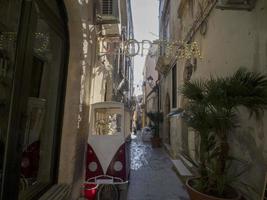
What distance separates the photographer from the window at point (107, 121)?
4.26m

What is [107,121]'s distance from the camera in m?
4.57

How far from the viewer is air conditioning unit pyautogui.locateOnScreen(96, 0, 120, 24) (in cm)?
459

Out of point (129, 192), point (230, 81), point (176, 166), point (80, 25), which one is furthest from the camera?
point (176, 166)

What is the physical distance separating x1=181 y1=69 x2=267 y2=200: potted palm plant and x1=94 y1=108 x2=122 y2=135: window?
5.20 feet

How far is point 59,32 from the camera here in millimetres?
3195

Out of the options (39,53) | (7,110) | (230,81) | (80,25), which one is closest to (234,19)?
(230,81)

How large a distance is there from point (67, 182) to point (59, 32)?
7.13ft

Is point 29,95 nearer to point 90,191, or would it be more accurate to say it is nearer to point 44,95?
point 44,95

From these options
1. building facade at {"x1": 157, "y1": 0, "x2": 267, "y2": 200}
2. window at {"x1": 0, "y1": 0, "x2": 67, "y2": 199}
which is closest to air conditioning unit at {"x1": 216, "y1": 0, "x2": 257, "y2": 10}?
building facade at {"x1": 157, "y1": 0, "x2": 267, "y2": 200}

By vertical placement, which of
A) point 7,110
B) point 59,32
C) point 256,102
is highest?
point 59,32

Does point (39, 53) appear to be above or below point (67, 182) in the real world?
above

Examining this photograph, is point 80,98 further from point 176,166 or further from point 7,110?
point 176,166

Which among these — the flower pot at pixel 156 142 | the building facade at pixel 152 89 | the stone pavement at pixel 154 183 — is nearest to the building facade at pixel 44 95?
the stone pavement at pixel 154 183

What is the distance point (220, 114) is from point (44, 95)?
2.35 meters
